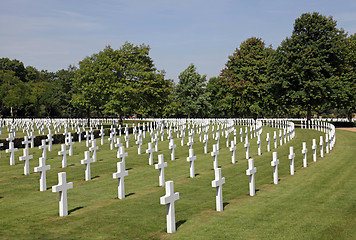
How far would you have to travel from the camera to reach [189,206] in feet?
29.9

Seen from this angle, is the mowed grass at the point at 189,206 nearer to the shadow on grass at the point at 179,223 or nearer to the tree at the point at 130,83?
the shadow on grass at the point at 179,223

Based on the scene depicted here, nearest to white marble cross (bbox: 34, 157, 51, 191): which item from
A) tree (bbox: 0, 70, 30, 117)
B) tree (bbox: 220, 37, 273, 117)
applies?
tree (bbox: 220, 37, 273, 117)

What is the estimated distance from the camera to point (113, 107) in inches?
1815

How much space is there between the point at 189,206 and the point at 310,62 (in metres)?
40.2

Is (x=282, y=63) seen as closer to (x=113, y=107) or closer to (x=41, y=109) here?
(x=113, y=107)

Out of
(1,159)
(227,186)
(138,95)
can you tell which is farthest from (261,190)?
(138,95)

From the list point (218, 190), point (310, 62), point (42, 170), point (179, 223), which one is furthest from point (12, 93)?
point (179, 223)

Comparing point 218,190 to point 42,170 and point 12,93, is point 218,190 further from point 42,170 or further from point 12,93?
point 12,93

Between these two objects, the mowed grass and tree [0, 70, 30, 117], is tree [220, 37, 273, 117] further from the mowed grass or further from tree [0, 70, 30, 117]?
the mowed grass

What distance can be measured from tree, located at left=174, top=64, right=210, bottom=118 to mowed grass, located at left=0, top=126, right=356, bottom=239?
67684mm

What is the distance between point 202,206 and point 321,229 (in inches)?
112

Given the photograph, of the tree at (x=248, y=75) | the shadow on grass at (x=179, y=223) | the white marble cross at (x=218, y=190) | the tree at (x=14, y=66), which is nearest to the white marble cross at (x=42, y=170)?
the shadow on grass at (x=179, y=223)

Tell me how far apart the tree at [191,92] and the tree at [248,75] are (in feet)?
44.6

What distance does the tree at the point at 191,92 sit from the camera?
272ft
